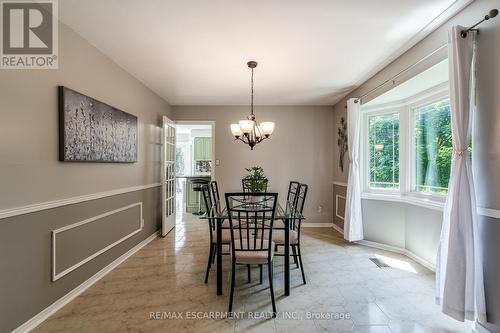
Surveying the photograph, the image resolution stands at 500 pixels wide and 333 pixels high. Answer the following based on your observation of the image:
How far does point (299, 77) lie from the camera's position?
339cm

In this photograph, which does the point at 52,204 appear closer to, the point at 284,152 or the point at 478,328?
the point at 478,328

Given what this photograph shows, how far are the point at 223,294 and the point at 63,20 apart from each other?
113 inches

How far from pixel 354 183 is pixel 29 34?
4.05 meters

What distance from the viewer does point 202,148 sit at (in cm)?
766

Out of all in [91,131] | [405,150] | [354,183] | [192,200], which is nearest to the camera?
[91,131]

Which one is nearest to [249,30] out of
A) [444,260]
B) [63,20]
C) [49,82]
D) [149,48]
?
[149,48]

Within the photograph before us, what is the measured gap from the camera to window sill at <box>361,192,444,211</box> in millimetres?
2734

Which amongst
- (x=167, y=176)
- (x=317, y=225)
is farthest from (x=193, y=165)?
(x=317, y=225)

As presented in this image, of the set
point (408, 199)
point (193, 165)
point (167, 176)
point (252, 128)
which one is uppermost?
point (252, 128)

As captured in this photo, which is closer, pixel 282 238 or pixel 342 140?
pixel 282 238

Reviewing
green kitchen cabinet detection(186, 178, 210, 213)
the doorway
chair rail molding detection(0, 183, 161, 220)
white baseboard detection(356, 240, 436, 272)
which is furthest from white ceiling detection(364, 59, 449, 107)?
green kitchen cabinet detection(186, 178, 210, 213)

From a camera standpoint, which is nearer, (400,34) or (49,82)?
(49,82)

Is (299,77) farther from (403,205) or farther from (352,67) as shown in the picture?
(403,205)

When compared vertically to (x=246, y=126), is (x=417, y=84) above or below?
above
